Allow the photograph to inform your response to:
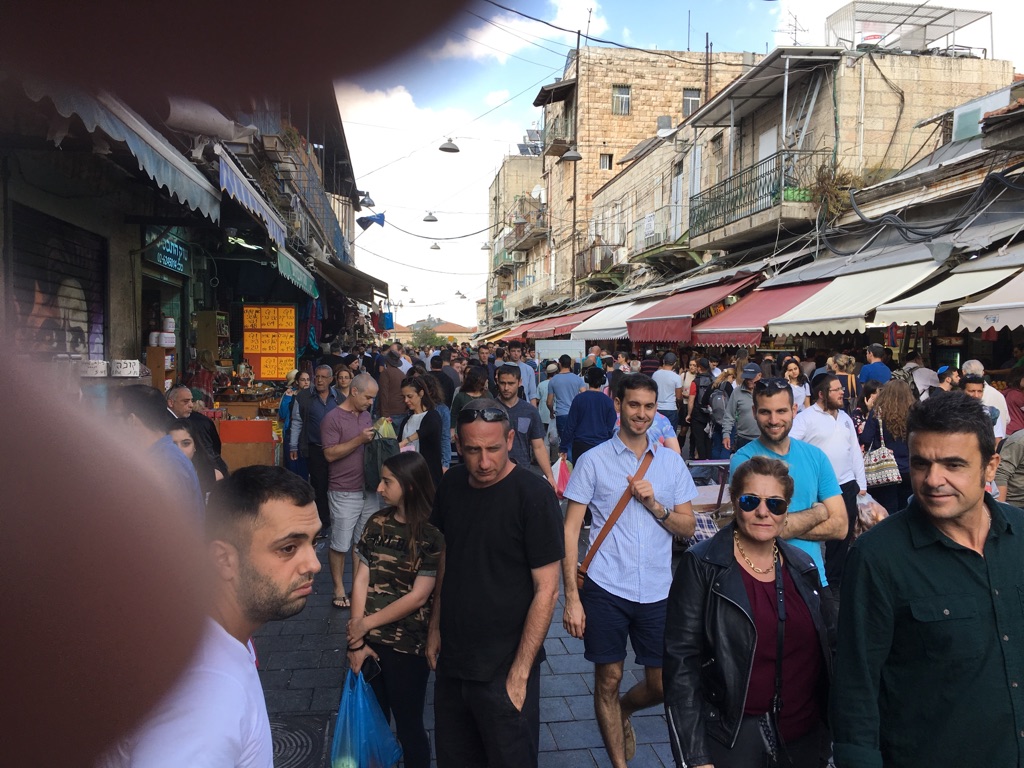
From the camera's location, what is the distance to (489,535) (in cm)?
298

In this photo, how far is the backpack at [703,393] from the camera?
35.8 feet

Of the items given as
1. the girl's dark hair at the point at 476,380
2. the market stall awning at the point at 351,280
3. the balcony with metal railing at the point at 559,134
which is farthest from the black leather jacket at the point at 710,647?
the balcony with metal railing at the point at 559,134

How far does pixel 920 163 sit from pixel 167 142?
554 inches

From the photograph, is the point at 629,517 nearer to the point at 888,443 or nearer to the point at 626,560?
the point at 626,560

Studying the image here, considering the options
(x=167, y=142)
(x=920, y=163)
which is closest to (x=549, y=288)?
(x=920, y=163)

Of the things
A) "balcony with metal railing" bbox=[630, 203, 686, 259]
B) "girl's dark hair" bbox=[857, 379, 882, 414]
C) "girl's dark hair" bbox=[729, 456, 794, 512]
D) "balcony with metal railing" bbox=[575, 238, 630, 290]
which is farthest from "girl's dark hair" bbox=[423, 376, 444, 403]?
"balcony with metal railing" bbox=[575, 238, 630, 290]

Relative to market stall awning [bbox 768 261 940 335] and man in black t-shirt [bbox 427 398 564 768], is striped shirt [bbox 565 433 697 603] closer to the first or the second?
man in black t-shirt [bbox 427 398 564 768]

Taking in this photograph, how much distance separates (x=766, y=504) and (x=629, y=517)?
109cm

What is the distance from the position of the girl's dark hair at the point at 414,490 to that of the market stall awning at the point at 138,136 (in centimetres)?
170

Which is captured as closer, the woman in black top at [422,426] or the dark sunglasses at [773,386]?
the dark sunglasses at [773,386]

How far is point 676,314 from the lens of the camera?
1539 cm

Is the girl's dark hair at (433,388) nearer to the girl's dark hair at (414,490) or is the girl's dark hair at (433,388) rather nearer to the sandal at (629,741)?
A: the girl's dark hair at (414,490)

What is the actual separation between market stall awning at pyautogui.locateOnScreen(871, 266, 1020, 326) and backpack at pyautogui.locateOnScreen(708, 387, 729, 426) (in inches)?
84.8

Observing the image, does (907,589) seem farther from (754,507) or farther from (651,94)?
(651,94)
